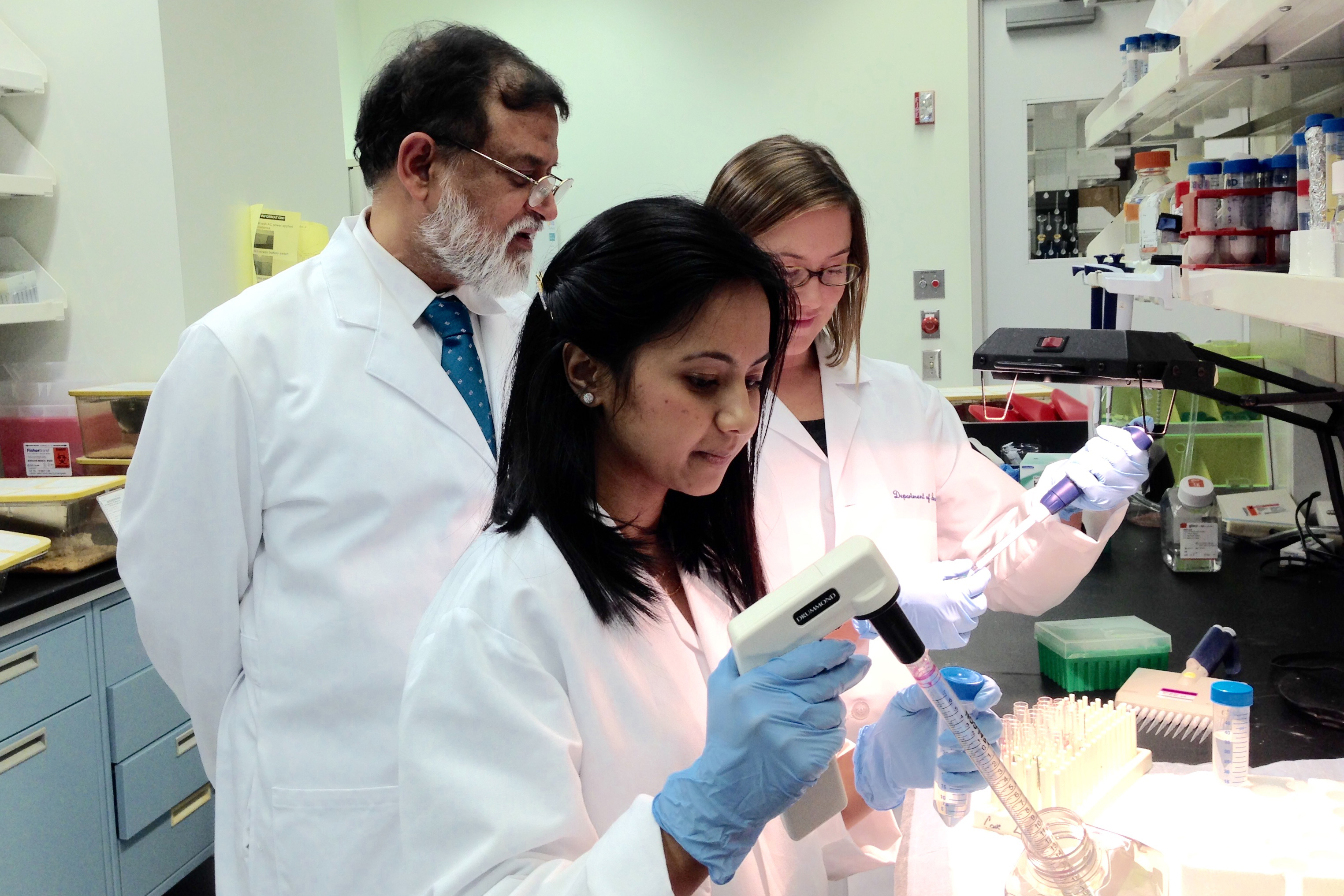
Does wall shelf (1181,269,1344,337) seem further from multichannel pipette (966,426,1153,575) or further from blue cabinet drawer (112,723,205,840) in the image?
blue cabinet drawer (112,723,205,840)

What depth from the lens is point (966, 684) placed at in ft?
3.90

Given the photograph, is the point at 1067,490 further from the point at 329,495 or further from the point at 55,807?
the point at 55,807

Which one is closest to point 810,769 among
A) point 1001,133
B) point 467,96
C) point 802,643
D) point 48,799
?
point 802,643

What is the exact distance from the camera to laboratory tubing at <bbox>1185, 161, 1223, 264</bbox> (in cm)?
171

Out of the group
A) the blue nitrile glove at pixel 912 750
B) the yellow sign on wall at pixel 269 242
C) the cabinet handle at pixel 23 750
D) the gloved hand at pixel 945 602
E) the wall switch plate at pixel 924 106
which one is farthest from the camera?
the wall switch plate at pixel 924 106

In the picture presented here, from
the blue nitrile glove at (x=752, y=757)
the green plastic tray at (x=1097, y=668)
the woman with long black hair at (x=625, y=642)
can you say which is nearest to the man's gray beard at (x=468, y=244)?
the woman with long black hair at (x=625, y=642)

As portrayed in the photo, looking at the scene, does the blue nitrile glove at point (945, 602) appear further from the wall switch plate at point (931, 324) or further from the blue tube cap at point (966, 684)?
the wall switch plate at point (931, 324)

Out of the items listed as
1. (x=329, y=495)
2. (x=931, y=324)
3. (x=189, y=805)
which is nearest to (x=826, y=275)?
(x=329, y=495)

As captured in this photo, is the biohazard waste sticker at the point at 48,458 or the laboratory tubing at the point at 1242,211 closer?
the laboratory tubing at the point at 1242,211

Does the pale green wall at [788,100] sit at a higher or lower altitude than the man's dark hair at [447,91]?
higher

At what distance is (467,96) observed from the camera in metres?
1.71

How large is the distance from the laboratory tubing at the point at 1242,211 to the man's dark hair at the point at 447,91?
1111 mm

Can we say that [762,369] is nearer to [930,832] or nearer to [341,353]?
[930,832]

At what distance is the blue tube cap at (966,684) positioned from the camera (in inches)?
46.7
